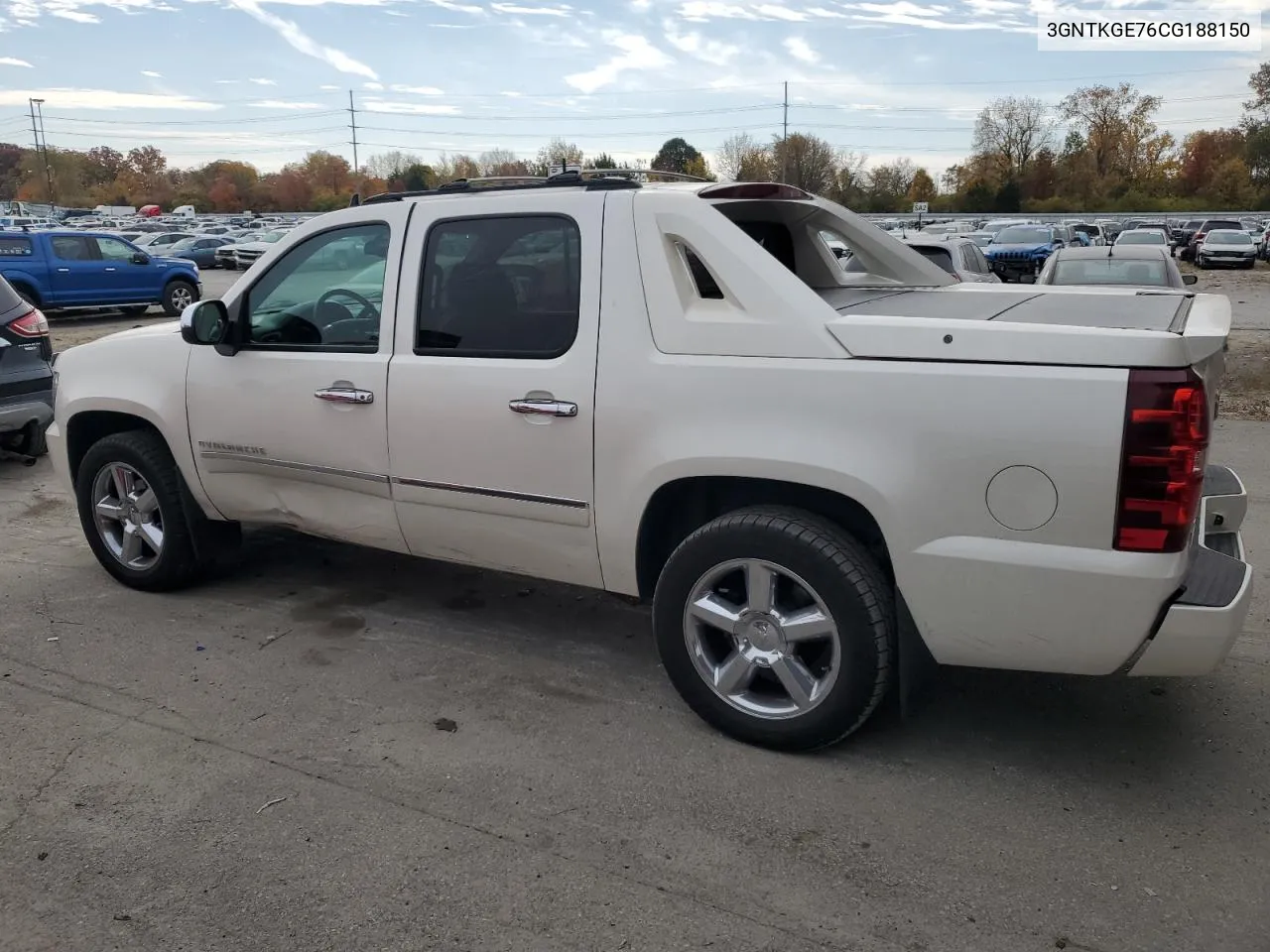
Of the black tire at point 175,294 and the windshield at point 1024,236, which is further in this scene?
the windshield at point 1024,236

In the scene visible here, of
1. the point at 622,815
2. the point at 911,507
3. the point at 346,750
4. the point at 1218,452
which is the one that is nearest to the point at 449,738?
the point at 346,750

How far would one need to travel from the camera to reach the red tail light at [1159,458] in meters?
2.75

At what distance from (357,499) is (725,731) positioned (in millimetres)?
1855

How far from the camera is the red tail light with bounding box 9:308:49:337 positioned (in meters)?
7.82

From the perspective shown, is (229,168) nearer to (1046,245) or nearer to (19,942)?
(1046,245)

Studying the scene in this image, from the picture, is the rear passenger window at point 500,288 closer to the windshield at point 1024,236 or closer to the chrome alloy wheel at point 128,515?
the chrome alloy wheel at point 128,515

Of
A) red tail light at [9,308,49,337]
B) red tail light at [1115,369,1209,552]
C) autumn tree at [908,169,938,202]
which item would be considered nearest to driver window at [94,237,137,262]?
red tail light at [9,308,49,337]

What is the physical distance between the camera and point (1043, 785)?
3289 mm

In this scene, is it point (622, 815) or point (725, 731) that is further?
point (725, 731)

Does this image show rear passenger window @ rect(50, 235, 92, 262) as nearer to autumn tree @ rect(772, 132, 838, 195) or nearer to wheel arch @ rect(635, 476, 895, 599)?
wheel arch @ rect(635, 476, 895, 599)

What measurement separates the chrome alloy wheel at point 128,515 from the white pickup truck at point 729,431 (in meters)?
0.09

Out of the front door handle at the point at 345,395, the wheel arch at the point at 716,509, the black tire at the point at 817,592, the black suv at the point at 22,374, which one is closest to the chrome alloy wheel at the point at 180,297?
the black suv at the point at 22,374

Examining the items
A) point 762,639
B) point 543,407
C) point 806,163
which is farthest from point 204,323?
point 806,163

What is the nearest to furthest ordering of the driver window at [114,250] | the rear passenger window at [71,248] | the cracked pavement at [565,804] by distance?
the cracked pavement at [565,804] → the rear passenger window at [71,248] → the driver window at [114,250]
